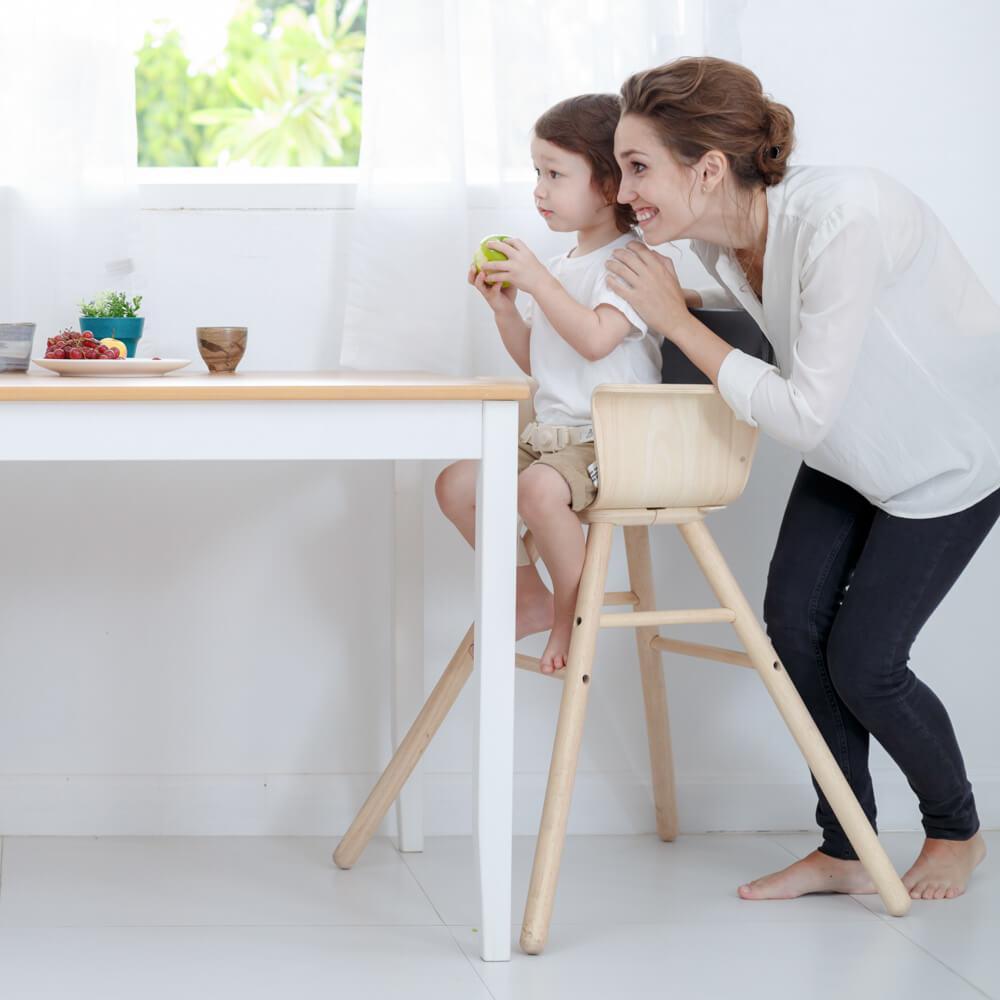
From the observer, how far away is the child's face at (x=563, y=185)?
5.60ft

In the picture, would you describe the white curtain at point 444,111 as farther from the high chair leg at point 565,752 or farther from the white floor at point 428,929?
the white floor at point 428,929

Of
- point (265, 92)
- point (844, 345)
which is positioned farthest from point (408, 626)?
point (265, 92)

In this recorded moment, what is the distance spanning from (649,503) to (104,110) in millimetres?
1006

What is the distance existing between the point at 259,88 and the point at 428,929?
281 inches

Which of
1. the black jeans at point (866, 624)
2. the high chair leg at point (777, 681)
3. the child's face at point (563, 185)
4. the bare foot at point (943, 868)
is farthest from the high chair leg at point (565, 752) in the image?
the bare foot at point (943, 868)

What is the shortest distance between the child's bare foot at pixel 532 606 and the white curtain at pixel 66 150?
759mm

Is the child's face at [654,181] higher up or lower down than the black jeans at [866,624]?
higher up

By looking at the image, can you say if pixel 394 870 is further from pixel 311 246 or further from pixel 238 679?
pixel 311 246

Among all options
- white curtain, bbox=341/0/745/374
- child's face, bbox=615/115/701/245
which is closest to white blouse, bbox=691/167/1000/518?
child's face, bbox=615/115/701/245

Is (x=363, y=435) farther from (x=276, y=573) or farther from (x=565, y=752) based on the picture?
(x=276, y=573)

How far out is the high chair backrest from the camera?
149 centimetres

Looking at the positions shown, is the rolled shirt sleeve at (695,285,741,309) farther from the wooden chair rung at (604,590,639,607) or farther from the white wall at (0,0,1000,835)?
the wooden chair rung at (604,590,639,607)

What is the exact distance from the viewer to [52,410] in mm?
1334

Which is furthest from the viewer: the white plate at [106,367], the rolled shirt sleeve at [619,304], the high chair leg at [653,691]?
the high chair leg at [653,691]
